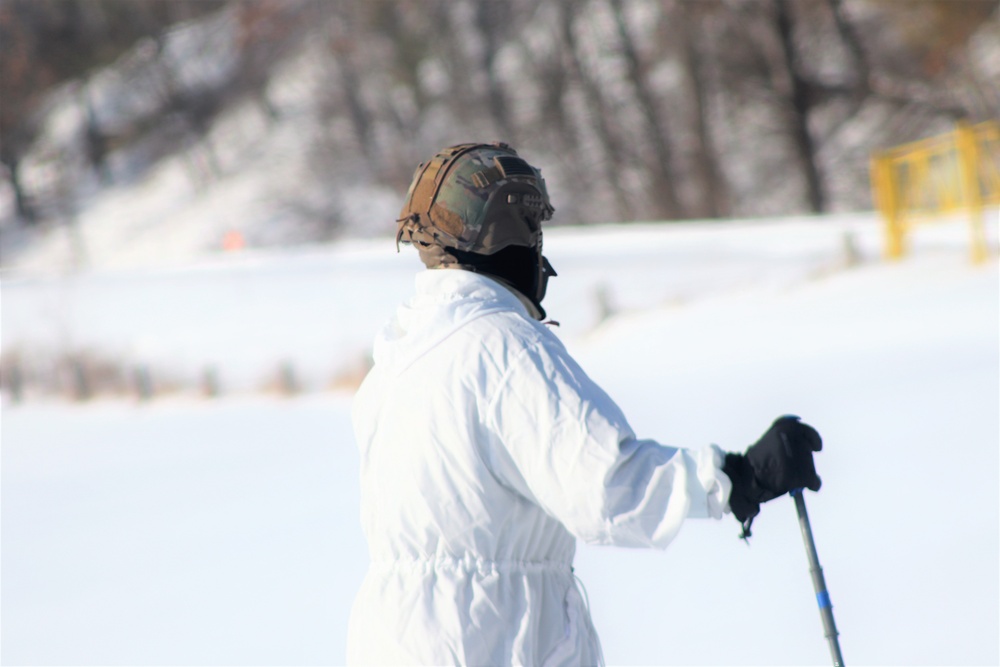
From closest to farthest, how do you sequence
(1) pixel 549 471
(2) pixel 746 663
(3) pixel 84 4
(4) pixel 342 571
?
1. (1) pixel 549 471
2. (2) pixel 746 663
3. (4) pixel 342 571
4. (3) pixel 84 4

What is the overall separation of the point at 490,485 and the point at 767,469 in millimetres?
344

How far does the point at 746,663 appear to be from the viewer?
380 centimetres

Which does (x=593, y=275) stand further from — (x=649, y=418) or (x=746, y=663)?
(x=746, y=663)

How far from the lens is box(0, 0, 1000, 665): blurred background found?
4629 millimetres

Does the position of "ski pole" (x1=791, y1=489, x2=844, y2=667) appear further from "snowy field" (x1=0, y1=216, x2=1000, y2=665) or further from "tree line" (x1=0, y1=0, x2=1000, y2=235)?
"tree line" (x1=0, y1=0, x2=1000, y2=235)

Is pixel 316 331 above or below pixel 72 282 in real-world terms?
below

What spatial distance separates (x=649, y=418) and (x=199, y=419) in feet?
14.2

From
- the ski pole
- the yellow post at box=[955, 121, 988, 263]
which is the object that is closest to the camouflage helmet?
the ski pole

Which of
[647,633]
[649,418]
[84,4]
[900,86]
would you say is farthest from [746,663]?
[84,4]

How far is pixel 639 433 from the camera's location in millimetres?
6824

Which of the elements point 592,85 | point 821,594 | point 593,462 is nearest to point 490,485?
point 593,462

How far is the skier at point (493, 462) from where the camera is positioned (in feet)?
4.78

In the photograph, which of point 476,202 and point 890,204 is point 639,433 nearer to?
point 476,202

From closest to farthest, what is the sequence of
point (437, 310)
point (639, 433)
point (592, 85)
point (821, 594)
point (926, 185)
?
1. point (437, 310)
2. point (821, 594)
3. point (639, 433)
4. point (926, 185)
5. point (592, 85)
